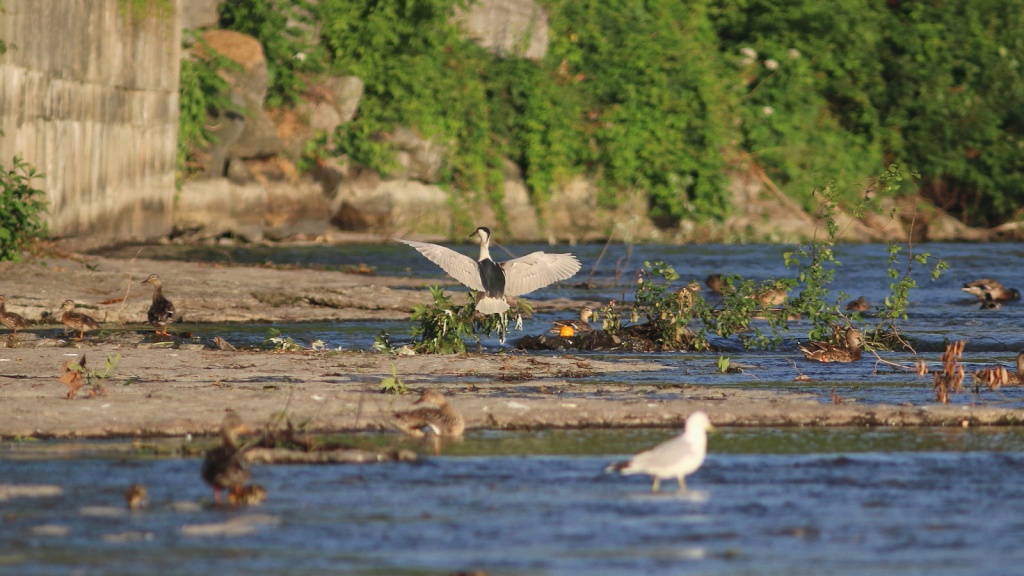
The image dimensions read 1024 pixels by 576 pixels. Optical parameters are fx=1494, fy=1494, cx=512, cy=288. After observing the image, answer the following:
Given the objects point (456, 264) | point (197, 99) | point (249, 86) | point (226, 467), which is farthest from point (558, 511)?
point (249, 86)

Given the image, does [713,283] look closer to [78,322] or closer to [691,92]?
[78,322]

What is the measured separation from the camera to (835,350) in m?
10.4

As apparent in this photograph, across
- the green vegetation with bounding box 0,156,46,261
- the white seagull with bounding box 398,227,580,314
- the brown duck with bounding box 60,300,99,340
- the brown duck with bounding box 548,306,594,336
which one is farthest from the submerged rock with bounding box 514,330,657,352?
the green vegetation with bounding box 0,156,46,261

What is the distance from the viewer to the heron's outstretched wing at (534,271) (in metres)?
11.3

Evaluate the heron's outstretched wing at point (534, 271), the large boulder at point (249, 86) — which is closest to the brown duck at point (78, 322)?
the heron's outstretched wing at point (534, 271)

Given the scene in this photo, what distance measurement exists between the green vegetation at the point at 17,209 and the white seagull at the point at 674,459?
→ 10004mm

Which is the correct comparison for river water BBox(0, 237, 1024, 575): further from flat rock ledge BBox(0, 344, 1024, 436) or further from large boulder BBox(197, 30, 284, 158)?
large boulder BBox(197, 30, 284, 158)

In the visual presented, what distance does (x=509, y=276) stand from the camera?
443 inches

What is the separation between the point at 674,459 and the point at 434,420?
155 cm

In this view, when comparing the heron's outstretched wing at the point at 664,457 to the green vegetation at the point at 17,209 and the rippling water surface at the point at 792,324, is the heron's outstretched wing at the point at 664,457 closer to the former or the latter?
the rippling water surface at the point at 792,324

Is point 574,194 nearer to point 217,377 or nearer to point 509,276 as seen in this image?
point 509,276

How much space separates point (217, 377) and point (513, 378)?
1747mm

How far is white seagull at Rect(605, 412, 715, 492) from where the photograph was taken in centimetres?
588

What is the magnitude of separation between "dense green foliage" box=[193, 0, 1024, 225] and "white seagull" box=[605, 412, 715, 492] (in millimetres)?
19477
